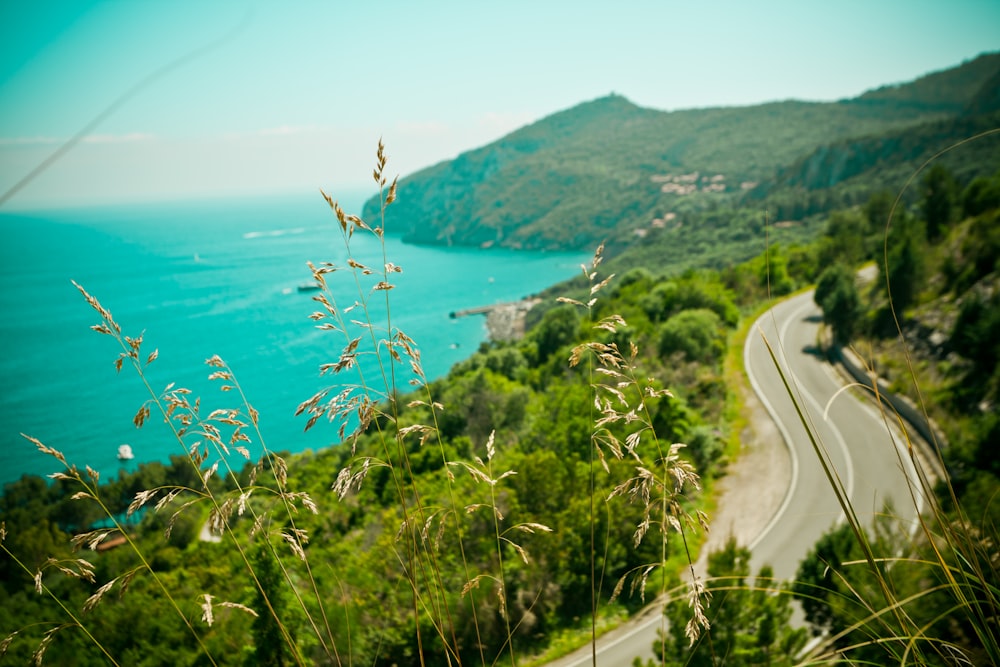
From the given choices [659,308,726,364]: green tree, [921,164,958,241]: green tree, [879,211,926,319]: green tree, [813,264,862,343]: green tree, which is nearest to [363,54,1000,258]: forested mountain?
[921,164,958,241]: green tree

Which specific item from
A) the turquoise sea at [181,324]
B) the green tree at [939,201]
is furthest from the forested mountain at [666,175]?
the green tree at [939,201]

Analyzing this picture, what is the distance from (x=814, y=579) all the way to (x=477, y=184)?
19586cm

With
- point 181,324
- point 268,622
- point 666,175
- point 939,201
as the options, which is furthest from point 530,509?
point 666,175

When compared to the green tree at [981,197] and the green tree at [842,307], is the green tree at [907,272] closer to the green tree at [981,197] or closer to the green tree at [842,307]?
the green tree at [842,307]

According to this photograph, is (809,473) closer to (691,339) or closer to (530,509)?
(691,339)

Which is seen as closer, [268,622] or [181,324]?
[268,622]

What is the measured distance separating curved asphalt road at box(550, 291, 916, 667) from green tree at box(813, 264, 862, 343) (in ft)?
5.31

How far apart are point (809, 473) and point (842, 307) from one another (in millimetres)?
11637

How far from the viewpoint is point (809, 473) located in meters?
17.6

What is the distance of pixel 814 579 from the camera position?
8445 millimetres

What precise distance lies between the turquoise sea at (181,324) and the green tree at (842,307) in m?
23.4

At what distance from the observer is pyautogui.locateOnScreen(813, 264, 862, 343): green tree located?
24922 millimetres

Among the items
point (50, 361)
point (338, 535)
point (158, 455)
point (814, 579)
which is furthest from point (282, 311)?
point (814, 579)

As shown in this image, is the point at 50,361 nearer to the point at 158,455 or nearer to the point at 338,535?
the point at 158,455
